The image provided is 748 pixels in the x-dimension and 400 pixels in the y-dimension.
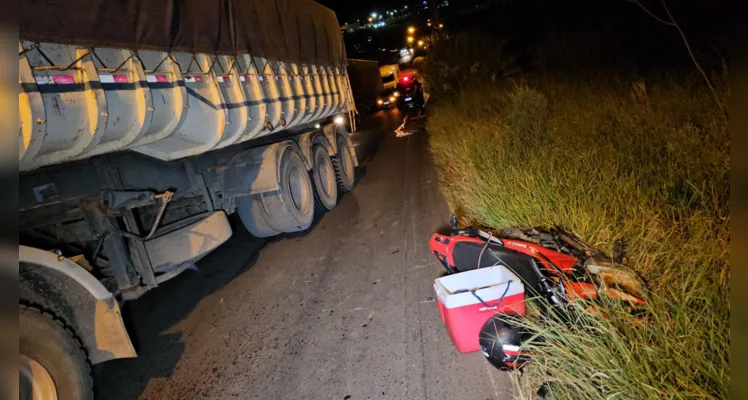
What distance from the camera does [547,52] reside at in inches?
549

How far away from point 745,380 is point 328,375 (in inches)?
96.3

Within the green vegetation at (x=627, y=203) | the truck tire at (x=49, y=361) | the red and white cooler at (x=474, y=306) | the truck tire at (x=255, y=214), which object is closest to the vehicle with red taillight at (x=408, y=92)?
the green vegetation at (x=627, y=203)

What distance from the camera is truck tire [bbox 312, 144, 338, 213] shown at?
22.2 feet

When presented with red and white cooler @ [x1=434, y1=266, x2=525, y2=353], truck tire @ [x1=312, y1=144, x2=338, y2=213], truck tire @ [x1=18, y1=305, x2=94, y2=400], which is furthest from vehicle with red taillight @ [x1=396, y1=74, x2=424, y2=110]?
truck tire @ [x1=18, y1=305, x2=94, y2=400]

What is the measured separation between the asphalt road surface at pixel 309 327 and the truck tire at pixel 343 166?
7.04ft

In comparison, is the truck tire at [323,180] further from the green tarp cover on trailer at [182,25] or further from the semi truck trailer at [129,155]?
the green tarp cover on trailer at [182,25]

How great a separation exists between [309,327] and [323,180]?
3888mm

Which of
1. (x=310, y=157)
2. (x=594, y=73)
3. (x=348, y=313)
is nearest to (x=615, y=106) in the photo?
(x=594, y=73)

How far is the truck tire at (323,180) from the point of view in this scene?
6.78 meters

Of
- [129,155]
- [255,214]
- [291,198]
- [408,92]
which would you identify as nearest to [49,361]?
[129,155]

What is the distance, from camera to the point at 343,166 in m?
8.30

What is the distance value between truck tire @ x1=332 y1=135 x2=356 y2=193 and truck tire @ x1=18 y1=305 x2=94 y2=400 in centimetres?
567

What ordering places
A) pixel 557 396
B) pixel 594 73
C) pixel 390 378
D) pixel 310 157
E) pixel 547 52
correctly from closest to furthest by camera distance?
pixel 557 396 < pixel 390 378 < pixel 310 157 < pixel 594 73 < pixel 547 52

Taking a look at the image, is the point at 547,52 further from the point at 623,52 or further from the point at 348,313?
the point at 348,313
